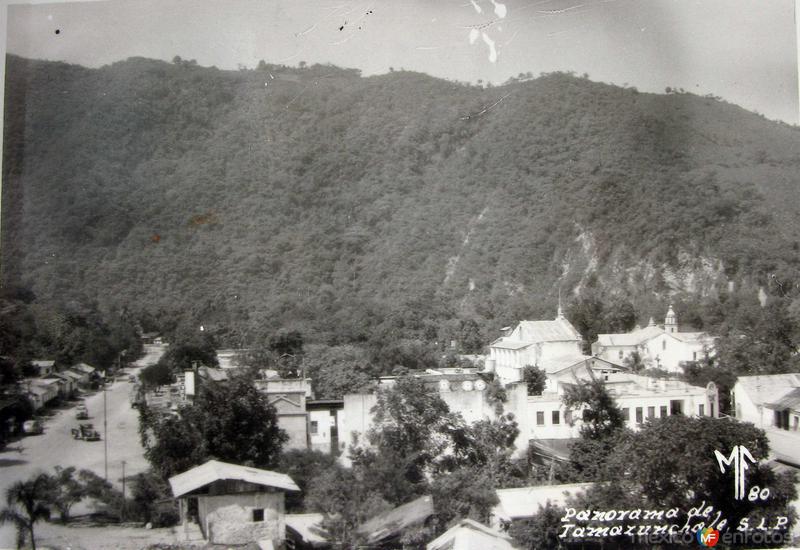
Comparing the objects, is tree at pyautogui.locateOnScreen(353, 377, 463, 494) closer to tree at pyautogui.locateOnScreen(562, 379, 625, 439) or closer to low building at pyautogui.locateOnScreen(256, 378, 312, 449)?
low building at pyautogui.locateOnScreen(256, 378, 312, 449)

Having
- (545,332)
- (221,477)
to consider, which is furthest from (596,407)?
(221,477)

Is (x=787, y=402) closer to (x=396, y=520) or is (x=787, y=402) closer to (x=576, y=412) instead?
(x=576, y=412)

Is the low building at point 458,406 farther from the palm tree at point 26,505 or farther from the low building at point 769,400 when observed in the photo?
the palm tree at point 26,505

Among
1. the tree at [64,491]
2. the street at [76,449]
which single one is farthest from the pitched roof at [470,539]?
the tree at [64,491]

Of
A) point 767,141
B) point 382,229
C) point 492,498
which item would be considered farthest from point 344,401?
point 767,141

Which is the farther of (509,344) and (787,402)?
(509,344)

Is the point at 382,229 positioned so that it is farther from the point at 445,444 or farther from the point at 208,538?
the point at 208,538

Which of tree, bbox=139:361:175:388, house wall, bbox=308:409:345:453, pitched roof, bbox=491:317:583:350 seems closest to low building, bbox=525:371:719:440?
pitched roof, bbox=491:317:583:350

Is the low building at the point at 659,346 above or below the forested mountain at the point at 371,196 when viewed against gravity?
below
